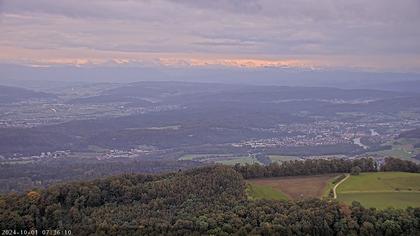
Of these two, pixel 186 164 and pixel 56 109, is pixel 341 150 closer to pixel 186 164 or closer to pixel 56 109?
pixel 186 164

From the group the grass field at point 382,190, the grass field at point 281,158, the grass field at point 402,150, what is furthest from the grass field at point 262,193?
the grass field at point 402,150

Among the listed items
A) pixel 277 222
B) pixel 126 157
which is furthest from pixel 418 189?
pixel 126 157

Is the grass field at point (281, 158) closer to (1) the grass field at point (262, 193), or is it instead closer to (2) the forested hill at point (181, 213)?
(1) the grass field at point (262, 193)

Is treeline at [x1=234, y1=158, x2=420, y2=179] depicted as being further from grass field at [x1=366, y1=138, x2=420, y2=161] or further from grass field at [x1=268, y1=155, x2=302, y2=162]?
grass field at [x1=268, y1=155, x2=302, y2=162]

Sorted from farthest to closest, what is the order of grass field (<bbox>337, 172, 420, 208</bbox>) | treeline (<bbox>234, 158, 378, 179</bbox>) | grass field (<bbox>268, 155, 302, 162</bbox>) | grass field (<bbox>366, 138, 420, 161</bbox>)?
grass field (<bbox>268, 155, 302, 162</bbox>), grass field (<bbox>366, 138, 420, 161</bbox>), treeline (<bbox>234, 158, 378, 179</bbox>), grass field (<bbox>337, 172, 420, 208</bbox>)

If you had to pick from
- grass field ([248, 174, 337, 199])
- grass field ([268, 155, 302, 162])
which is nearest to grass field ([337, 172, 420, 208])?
grass field ([248, 174, 337, 199])

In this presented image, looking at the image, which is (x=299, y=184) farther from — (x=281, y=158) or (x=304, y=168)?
(x=281, y=158)
